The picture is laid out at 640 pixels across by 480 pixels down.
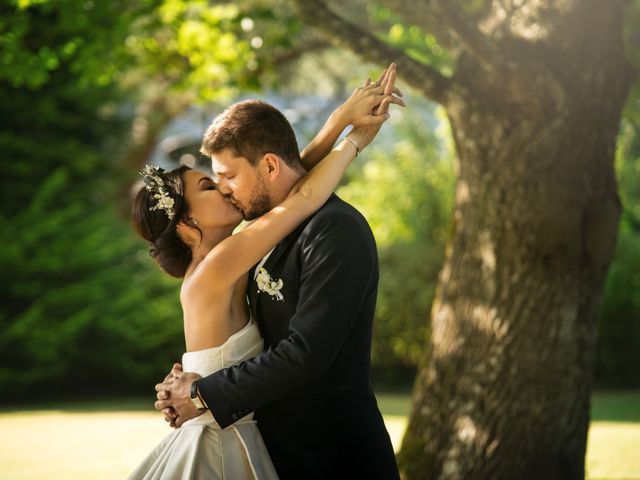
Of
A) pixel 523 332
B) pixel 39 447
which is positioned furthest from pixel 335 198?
pixel 39 447

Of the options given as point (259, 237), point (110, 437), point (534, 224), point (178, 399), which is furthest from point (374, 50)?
point (110, 437)

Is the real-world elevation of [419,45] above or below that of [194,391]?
above

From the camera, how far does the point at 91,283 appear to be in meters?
14.9

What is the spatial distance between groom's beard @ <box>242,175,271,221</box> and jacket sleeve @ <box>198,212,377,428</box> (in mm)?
307

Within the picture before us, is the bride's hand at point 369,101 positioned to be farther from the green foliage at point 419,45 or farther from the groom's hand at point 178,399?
the green foliage at point 419,45

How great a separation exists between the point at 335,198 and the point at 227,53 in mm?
6879

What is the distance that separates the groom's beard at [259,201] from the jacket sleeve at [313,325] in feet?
1.01

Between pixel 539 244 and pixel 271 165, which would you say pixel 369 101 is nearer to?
pixel 271 165

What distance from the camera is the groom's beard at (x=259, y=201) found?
3404 millimetres

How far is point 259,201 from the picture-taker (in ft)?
11.2

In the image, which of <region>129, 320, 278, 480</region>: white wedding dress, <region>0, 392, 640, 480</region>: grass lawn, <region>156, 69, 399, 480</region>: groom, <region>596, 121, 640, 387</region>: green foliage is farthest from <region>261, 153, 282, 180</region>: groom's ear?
<region>596, 121, 640, 387</region>: green foliage

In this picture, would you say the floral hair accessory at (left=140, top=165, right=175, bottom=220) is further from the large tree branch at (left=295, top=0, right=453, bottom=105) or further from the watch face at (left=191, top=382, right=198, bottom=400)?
the large tree branch at (left=295, top=0, right=453, bottom=105)

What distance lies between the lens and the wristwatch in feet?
10.5

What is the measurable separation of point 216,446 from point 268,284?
0.58 metres
